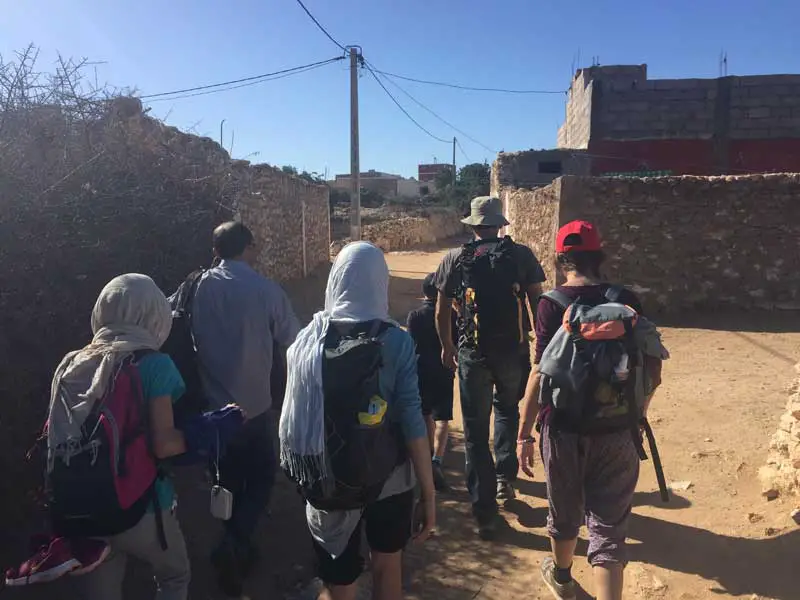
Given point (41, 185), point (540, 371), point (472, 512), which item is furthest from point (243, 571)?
point (41, 185)

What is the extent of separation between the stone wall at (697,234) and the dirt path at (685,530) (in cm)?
323

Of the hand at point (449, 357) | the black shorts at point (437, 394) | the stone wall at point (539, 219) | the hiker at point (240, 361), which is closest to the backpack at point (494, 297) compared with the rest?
the hand at point (449, 357)

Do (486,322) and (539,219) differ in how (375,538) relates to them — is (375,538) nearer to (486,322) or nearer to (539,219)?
(486,322)

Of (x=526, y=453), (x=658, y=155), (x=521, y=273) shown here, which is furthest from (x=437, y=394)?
(x=658, y=155)

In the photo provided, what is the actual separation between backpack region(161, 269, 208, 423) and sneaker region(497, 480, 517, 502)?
6.10ft

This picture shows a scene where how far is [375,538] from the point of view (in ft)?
6.68

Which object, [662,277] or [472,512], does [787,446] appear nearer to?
[472,512]

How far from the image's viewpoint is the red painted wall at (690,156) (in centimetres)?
1480

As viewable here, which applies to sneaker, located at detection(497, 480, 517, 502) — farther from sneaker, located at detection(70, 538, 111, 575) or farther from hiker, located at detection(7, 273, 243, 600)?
sneaker, located at detection(70, 538, 111, 575)

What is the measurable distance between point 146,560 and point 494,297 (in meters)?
2.00

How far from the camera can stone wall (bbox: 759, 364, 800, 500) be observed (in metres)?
3.32

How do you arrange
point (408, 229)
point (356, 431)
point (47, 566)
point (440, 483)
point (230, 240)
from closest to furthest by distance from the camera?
point (47, 566)
point (356, 431)
point (230, 240)
point (440, 483)
point (408, 229)

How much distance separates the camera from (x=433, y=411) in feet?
12.3

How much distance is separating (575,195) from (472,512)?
6.14 meters
